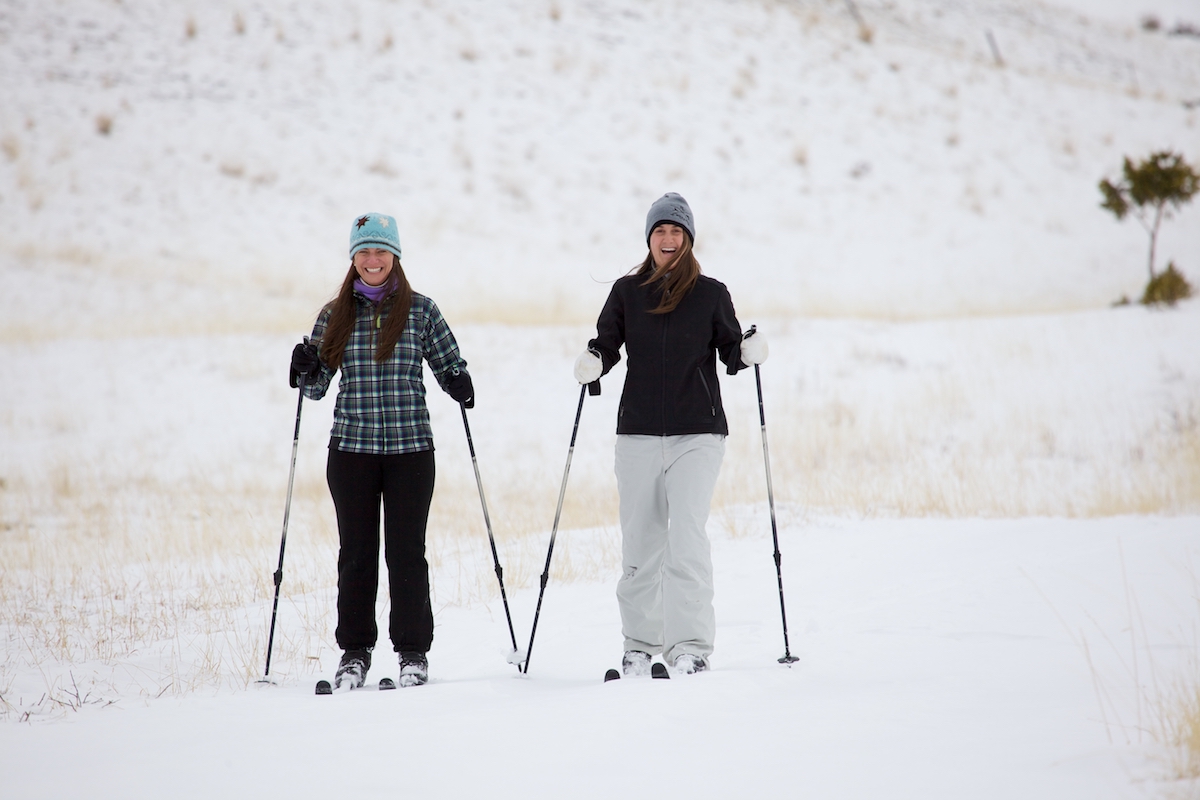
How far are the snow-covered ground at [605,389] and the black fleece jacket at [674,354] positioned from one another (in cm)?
115

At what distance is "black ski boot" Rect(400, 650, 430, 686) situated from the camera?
407cm

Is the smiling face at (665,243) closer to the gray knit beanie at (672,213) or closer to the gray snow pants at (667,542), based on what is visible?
the gray knit beanie at (672,213)

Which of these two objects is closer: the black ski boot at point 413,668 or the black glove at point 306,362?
the black ski boot at point 413,668

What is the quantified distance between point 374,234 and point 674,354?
1503 millimetres

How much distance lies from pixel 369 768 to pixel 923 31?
36.6m

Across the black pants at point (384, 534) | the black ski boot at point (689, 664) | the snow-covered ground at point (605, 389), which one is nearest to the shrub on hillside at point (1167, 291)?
the snow-covered ground at point (605, 389)

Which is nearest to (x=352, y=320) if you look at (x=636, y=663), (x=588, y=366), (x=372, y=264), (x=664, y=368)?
(x=372, y=264)

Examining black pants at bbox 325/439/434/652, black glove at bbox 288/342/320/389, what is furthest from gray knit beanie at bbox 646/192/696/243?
black glove at bbox 288/342/320/389

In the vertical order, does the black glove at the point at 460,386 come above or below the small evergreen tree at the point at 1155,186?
below

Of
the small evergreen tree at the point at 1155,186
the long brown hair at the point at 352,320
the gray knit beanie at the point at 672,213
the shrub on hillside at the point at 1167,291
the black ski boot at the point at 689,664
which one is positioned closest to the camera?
the black ski boot at the point at 689,664

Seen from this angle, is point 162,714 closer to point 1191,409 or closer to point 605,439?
point 605,439

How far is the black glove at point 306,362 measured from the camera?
167 inches

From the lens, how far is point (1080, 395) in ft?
44.4

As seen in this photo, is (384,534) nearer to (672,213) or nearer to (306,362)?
(306,362)
